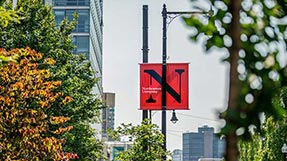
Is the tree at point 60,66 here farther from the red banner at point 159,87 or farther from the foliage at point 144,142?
the red banner at point 159,87

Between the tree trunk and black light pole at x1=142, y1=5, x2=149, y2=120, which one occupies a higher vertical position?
black light pole at x1=142, y1=5, x2=149, y2=120

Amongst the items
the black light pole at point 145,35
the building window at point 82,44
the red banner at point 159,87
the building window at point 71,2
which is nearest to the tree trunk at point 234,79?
the red banner at point 159,87

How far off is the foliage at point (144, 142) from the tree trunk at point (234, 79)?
2273 centimetres

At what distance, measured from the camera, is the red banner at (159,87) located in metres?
23.5

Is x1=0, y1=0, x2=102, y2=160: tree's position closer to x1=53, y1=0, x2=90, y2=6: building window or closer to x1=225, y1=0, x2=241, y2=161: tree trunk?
x1=225, y1=0, x2=241, y2=161: tree trunk

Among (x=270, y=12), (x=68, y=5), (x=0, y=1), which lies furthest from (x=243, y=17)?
(x=68, y=5)

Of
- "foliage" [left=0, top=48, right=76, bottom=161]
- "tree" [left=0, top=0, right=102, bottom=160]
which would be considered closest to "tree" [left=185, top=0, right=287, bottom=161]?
"foliage" [left=0, top=48, right=76, bottom=161]

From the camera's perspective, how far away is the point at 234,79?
321cm

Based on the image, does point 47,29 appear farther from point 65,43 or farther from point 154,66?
point 154,66

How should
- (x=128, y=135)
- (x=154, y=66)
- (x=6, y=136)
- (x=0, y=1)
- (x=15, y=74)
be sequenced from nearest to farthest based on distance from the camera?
(x=0, y=1) < (x=6, y=136) < (x=15, y=74) < (x=154, y=66) < (x=128, y=135)

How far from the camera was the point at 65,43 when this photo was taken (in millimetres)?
30531

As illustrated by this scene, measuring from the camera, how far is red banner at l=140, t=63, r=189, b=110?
2348 cm

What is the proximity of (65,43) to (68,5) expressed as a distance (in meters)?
48.9

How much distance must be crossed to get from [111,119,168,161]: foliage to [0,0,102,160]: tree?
2.07 meters
